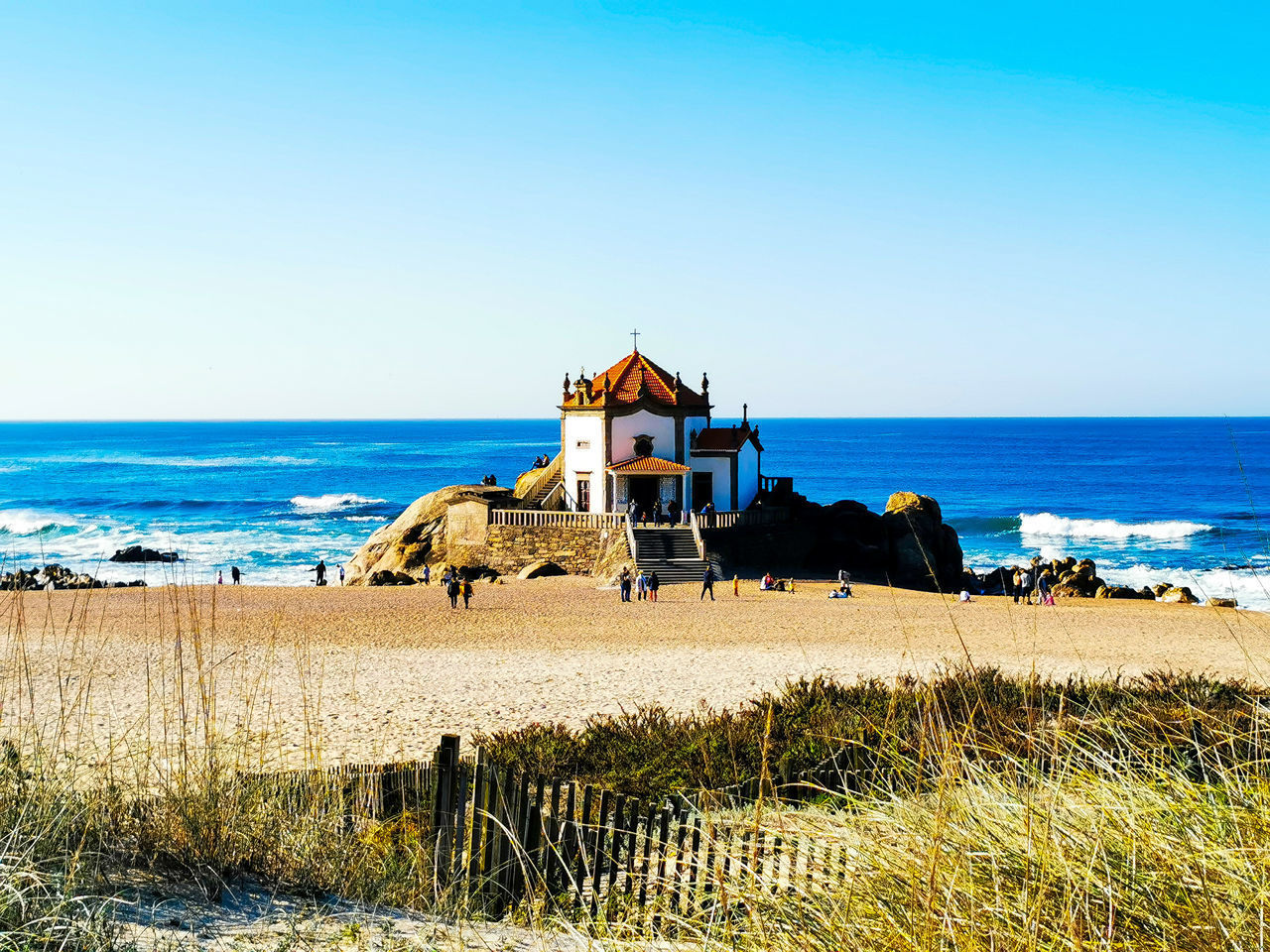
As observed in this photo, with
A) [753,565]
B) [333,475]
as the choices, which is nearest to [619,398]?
[753,565]

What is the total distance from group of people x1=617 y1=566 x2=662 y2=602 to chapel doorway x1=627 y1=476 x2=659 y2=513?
20.5ft

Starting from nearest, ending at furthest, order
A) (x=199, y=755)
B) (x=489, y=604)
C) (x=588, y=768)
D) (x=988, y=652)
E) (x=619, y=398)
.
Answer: (x=199, y=755) < (x=588, y=768) < (x=988, y=652) < (x=489, y=604) < (x=619, y=398)

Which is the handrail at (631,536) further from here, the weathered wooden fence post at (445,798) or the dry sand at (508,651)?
the weathered wooden fence post at (445,798)

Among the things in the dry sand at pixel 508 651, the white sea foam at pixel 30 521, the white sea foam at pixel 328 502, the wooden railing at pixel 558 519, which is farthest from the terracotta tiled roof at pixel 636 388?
the white sea foam at pixel 328 502

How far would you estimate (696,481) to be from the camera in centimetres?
3812

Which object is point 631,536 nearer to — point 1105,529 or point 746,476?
point 746,476

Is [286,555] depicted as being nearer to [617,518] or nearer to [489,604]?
[617,518]

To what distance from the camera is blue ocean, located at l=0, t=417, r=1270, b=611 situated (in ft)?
159

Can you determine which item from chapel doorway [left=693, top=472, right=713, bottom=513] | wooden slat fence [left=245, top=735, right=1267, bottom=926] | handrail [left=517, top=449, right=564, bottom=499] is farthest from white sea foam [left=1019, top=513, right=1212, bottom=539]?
wooden slat fence [left=245, top=735, right=1267, bottom=926]

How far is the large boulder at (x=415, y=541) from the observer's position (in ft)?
129

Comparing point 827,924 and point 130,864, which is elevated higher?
point 827,924

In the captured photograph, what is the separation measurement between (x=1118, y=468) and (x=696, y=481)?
83383 millimetres

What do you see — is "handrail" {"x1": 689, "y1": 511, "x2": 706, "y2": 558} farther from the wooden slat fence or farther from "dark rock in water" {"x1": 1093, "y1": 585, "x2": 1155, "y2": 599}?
the wooden slat fence

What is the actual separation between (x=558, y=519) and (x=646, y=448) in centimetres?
421
